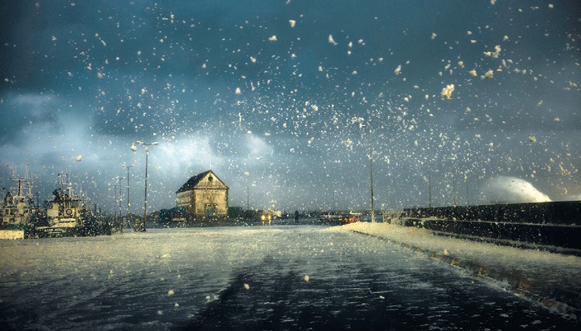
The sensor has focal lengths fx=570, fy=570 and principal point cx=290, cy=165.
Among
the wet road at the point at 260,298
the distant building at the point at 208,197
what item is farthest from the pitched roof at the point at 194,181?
the wet road at the point at 260,298

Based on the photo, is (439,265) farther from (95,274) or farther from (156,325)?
(156,325)

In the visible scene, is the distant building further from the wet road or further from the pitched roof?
the wet road

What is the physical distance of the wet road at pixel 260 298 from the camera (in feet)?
25.7

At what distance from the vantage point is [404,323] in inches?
306

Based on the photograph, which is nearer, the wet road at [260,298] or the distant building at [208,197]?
the wet road at [260,298]

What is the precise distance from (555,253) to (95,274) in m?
13.8

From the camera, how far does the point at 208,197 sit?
114438mm

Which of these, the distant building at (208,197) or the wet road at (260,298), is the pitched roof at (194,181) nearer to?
the distant building at (208,197)

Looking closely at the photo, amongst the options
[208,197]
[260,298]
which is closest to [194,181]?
[208,197]

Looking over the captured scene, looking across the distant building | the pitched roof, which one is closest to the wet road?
the distant building

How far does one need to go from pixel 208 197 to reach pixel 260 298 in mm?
105725

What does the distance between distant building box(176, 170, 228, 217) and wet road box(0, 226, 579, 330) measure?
9741 cm

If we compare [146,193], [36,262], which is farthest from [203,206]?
[36,262]

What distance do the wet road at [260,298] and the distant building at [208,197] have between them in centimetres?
9741
